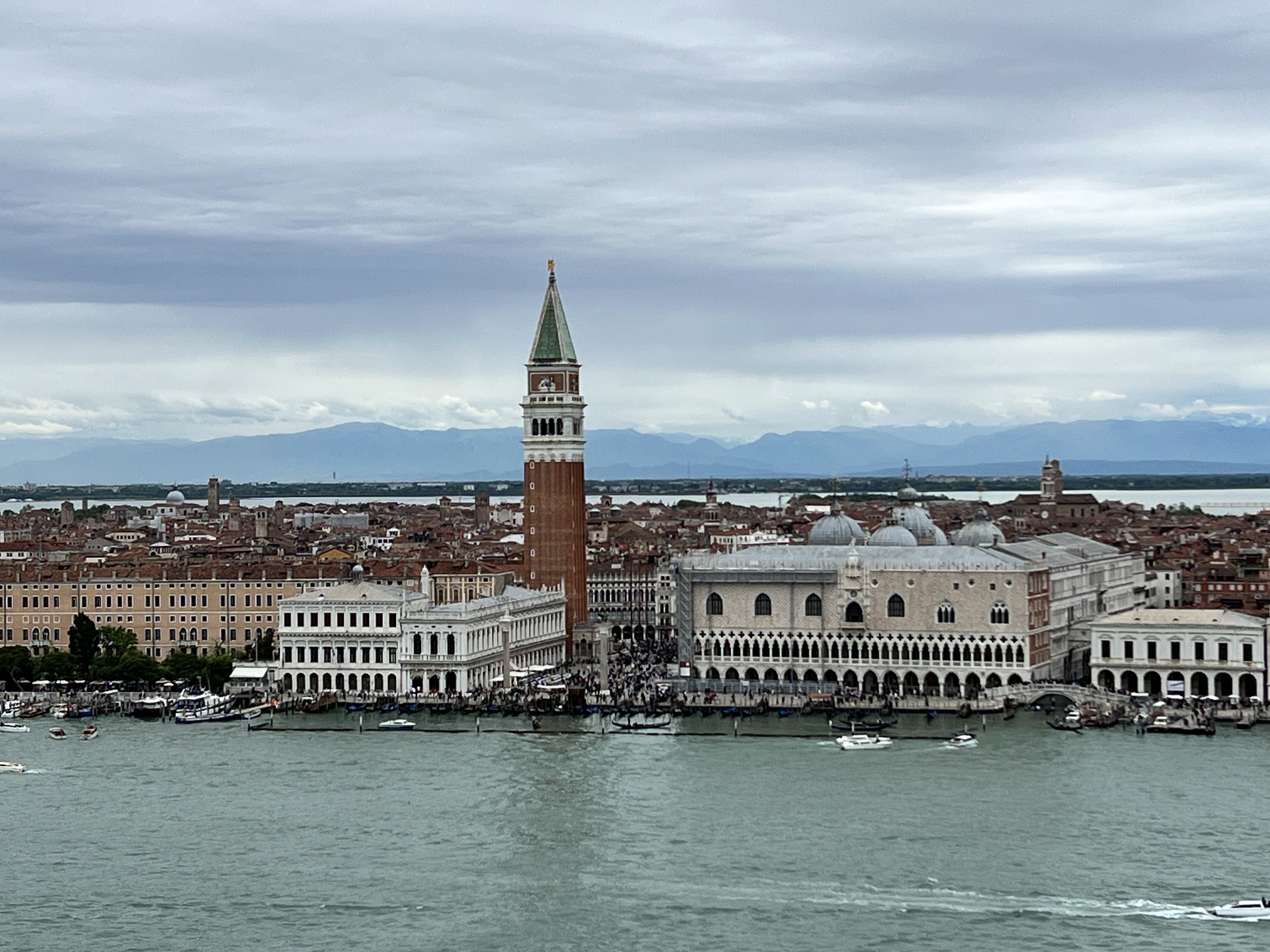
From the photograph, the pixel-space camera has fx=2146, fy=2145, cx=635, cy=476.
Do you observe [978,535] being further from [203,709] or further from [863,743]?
[203,709]

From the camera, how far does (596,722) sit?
38.7 meters

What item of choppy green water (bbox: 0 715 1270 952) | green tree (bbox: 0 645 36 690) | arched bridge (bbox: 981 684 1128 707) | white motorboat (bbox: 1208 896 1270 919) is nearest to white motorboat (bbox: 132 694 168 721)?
green tree (bbox: 0 645 36 690)

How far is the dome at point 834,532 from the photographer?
46031 millimetres

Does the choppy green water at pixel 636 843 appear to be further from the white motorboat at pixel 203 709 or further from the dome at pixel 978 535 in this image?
the dome at pixel 978 535

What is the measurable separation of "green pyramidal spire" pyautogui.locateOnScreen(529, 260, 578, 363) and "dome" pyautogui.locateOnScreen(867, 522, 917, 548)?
322 inches

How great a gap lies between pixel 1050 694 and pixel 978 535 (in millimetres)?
6813

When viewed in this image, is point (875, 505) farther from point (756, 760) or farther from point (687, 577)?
point (756, 760)

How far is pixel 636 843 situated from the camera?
26938 mm

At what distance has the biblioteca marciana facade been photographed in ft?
138

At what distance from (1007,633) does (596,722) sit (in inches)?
323

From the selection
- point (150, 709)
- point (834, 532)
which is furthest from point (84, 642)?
point (834, 532)

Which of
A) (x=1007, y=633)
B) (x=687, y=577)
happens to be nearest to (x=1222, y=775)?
(x=1007, y=633)

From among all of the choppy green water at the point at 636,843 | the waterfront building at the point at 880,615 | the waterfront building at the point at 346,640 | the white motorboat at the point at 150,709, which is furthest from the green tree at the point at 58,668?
the waterfront building at the point at 880,615

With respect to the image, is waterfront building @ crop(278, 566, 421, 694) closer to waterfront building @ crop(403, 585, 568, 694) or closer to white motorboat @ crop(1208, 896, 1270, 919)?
waterfront building @ crop(403, 585, 568, 694)
